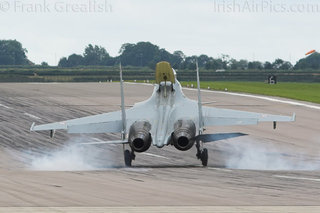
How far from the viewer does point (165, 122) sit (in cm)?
2738

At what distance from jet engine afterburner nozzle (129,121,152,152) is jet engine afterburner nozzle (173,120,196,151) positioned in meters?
0.99

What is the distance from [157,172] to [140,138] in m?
1.40

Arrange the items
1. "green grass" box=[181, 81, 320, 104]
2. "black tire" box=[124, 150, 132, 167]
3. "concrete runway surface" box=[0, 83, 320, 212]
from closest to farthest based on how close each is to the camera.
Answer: "concrete runway surface" box=[0, 83, 320, 212] < "black tire" box=[124, 150, 132, 167] < "green grass" box=[181, 81, 320, 104]

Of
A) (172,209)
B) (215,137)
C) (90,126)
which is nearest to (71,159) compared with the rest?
(90,126)

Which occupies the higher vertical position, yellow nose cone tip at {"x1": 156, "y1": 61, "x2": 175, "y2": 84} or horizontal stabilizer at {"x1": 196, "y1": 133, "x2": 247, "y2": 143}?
→ yellow nose cone tip at {"x1": 156, "y1": 61, "x2": 175, "y2": 84}

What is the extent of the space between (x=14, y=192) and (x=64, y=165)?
452 inches

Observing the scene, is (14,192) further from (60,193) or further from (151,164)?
(151,164)

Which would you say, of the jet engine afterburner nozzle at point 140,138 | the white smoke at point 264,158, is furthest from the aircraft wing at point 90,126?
the white smoke at point 264,158

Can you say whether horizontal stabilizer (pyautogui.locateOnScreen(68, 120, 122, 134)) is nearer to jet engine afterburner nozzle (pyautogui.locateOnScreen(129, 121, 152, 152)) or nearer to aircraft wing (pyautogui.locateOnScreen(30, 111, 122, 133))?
aircraft wing (pyautogui.locateOnScreen(30, 111, 122, 133))

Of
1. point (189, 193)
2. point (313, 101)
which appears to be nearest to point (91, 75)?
point (313, 101)

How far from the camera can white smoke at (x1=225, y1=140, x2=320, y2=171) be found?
3022 centimetres

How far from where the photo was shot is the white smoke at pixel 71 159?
29266mm

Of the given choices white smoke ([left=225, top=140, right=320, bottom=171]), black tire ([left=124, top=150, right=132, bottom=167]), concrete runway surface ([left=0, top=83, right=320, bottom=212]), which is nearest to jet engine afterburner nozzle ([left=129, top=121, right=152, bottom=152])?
concrete runway surface ([left=0, top=83, right=320, bottom=212])

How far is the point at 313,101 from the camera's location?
68.4 metres
